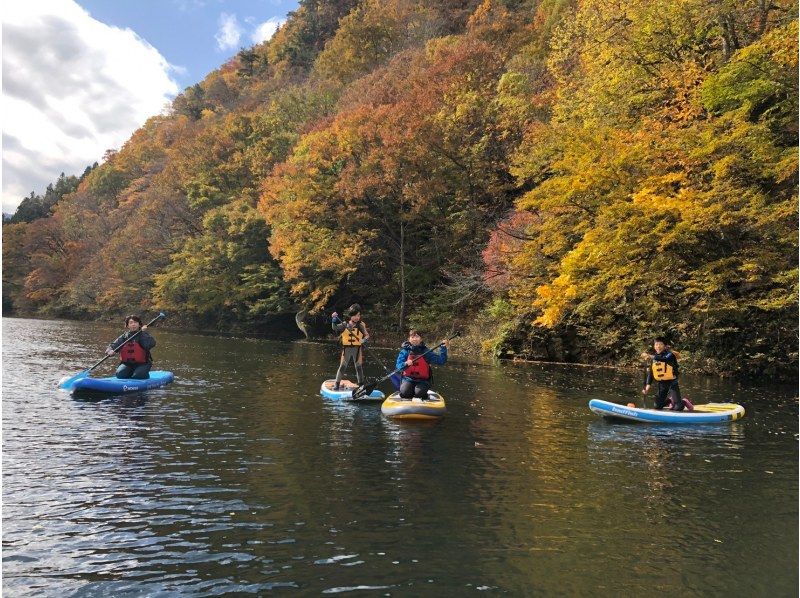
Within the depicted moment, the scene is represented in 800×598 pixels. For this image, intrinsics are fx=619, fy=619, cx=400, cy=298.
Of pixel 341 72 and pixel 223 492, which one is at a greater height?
pixel 341 72

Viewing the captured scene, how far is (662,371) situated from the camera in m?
12.6

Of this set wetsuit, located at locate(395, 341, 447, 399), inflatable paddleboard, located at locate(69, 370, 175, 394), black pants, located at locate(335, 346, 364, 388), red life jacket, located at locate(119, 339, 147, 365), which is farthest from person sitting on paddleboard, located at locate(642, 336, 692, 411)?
red life jacket, located at locate(119, 339, 147, 365)

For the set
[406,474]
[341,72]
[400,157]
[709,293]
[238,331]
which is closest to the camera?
[406,474]

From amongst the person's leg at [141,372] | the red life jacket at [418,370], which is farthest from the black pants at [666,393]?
the person's leg at [141,372]

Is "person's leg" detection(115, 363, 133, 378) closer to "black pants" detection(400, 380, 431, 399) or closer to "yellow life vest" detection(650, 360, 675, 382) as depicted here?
"black pants" detection(400, 380, 431, 399)

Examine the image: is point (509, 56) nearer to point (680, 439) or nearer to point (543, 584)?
point (680, 439)

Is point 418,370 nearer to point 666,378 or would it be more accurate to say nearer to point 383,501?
point 666,378

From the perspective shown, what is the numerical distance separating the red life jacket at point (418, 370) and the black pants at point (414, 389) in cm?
10

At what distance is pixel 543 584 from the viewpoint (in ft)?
16.2

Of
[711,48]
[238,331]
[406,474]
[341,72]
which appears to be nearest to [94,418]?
[406,474]

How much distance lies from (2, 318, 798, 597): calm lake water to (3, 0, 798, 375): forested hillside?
261 inches

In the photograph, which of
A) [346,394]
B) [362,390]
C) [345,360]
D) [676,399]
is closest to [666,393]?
[676,399]

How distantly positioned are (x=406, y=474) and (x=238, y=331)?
39098 millimetres

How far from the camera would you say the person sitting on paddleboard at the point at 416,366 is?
488 inches
